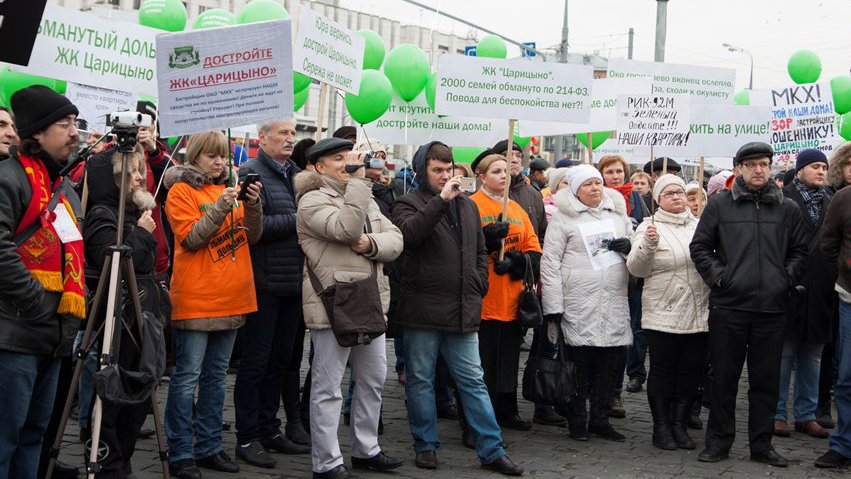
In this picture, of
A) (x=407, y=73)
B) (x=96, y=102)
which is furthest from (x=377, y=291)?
(x=407, y=73)

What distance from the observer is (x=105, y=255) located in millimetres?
5578

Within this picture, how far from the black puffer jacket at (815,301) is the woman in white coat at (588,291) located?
151cm

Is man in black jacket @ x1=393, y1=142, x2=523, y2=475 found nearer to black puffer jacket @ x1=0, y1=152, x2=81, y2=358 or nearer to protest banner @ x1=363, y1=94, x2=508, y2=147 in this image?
black puffer jacket @ x1=0, y1=152, x2=81, y2=358

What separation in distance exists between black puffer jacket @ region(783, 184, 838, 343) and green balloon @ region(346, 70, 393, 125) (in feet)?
16.5

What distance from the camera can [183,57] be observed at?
6227 millimetres

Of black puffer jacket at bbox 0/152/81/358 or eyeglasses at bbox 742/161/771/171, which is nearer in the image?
black puffer jacket at bbox 0/152/81/358

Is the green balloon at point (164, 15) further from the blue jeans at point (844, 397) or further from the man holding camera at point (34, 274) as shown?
the blue jeans at point (844, 397)

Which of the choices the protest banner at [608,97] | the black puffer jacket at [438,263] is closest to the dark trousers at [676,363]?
the black puffer jacket at [438,263]

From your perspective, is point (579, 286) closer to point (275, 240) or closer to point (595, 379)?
point (595, 379)

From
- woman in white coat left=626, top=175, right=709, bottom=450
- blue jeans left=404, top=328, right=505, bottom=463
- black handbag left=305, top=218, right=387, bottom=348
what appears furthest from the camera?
woman in white coat left=626, top=175, right=709, bottom=450

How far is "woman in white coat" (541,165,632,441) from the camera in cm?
763

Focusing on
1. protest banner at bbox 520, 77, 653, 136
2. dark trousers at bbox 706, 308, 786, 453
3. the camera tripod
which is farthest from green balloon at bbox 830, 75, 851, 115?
the camera tripod

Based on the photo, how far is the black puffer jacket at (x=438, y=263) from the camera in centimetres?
674

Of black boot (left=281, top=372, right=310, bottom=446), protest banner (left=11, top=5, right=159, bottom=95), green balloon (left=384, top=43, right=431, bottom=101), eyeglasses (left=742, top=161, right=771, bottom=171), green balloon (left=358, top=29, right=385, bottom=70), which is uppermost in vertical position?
green balloon (left=358, top=29, right=385, bottom=70)
